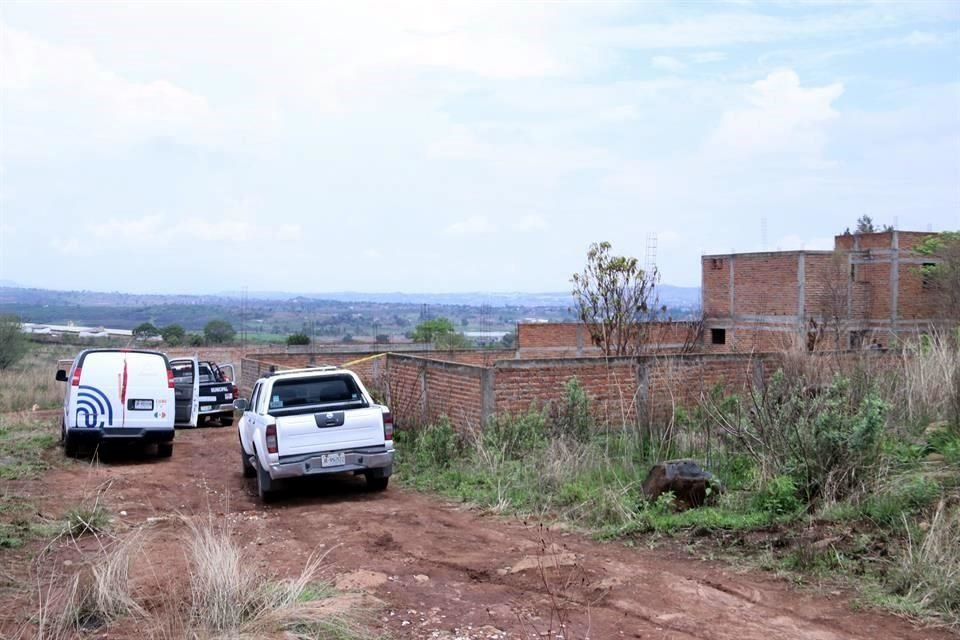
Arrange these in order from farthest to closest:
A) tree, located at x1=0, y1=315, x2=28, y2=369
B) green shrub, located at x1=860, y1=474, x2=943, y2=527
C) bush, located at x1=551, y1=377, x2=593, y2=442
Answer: tree, located at x1=0, y1=315, x2=28, y2=369, bush, located at x1=551, y1=377, x2=593, y2=442, green shrub, located at x1=860, y1=474, x2=943, y2=527

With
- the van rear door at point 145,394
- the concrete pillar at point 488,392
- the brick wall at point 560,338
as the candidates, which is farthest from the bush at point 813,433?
the brick wall at point 560,338

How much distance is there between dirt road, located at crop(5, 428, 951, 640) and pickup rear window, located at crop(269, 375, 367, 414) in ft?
4.42

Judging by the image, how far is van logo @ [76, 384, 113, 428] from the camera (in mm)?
16562

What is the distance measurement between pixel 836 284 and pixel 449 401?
82.2ft

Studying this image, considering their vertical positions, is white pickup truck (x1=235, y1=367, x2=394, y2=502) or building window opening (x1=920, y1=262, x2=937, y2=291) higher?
building window opening (x1=920, y1=262, x2=937, y2=291)

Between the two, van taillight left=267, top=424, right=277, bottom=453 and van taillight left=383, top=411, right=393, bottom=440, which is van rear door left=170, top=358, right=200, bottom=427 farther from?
van taillight left=383, top=411, right=393, bottom=440

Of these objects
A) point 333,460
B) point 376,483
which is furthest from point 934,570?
point 376,483

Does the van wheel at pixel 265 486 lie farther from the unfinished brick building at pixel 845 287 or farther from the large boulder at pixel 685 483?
the unfinished brick building at pixel 845 287

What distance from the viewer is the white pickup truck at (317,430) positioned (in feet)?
40.0

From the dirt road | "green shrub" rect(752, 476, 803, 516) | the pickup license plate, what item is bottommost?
the dirt road

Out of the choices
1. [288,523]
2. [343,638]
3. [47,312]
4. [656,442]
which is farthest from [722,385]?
[47,312]

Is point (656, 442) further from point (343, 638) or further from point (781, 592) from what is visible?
point (343, 638)

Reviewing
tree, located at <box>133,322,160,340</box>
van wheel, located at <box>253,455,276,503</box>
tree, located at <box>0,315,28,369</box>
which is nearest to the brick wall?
tree, located at <box>133,322,160,340</box>

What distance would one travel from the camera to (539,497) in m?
11.2
